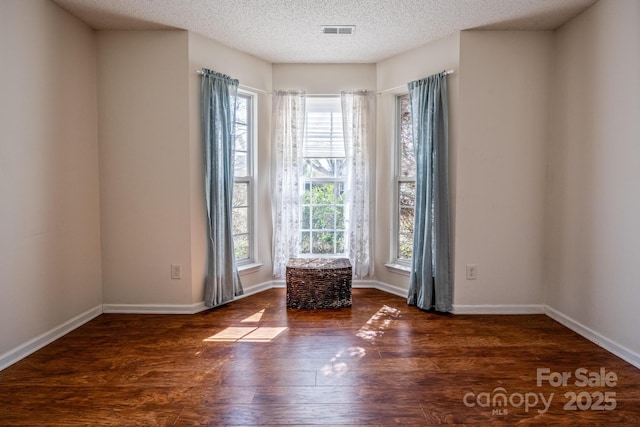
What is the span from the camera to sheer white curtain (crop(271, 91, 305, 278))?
429cm

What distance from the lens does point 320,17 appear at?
3.21 meters

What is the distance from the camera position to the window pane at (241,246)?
4.22 m

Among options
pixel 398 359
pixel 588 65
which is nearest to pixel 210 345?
pixel 398 359

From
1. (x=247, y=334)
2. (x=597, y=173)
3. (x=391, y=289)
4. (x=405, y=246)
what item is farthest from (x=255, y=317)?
(x=597, y=173)

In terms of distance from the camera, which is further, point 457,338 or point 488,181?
point 488,181

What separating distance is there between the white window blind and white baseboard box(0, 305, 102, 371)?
2635 mm

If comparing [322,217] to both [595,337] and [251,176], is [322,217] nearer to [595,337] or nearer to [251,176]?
[251,176]

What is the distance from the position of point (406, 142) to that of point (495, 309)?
191cm

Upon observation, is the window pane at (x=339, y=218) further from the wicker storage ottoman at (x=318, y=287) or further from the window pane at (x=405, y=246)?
the wicker storage ottoman at (x=318, y=287)

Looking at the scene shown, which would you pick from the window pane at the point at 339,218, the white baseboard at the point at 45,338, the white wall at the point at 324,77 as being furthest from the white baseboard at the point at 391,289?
the white baseboard at the point at 45,338

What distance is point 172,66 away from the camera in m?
3.47

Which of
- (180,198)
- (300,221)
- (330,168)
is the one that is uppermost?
(330,168)

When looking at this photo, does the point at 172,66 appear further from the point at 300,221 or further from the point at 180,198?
the point at 300,221

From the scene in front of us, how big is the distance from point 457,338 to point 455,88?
2.19 meters
